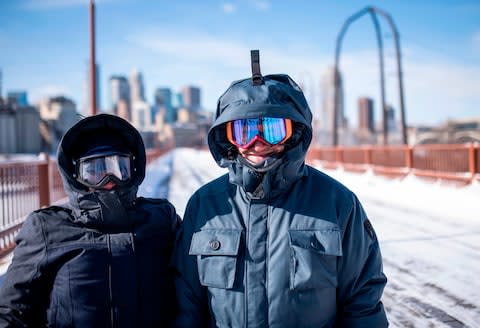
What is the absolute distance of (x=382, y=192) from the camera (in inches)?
523

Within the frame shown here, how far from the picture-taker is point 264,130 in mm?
1896

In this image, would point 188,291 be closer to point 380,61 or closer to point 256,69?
point 256,69

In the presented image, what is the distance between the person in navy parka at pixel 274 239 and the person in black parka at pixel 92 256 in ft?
0.61

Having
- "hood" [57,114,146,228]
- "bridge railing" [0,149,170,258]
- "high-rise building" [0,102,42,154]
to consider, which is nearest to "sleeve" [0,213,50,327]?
"hood" [57,114,146,228]

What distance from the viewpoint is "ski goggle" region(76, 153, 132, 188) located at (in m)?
2.12

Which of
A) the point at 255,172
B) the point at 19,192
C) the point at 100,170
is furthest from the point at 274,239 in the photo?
the point at 19,192

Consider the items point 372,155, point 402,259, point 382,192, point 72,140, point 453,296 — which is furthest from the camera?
point 372,155

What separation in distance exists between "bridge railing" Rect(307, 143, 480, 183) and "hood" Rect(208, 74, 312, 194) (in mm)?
10687

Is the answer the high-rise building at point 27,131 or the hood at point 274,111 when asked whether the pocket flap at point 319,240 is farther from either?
the high-rise building at point 27,131

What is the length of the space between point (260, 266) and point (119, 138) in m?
1.15

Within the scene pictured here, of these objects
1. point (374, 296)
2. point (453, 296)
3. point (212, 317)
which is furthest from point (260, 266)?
point (453, 296)

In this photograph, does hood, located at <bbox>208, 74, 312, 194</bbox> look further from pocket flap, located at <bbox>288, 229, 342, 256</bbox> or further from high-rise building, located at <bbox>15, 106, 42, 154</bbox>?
high-rise building, located at <bbox>15, 106, 42, 154</bbox>

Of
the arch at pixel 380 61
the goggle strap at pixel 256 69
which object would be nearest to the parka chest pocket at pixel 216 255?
the goggle strap at pixel 256 69

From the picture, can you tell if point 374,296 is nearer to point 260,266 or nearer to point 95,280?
point 260,266
